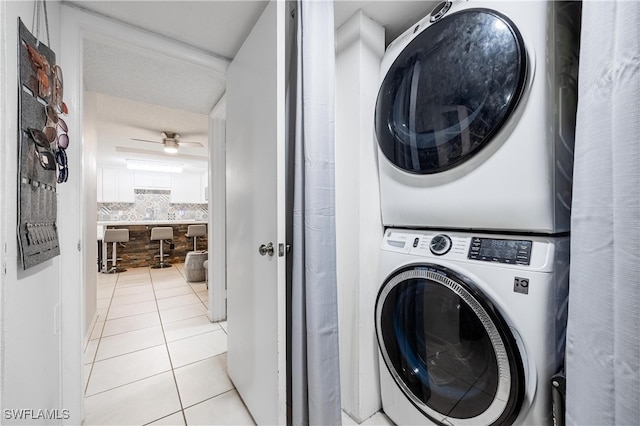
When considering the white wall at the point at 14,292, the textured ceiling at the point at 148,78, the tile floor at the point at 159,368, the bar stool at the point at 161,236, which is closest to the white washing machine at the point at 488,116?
the tile floor at the point at 159,368

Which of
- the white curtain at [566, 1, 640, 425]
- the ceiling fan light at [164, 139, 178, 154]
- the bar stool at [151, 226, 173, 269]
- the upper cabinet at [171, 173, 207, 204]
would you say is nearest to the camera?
the white curtain at [566, 1, 640, 425]

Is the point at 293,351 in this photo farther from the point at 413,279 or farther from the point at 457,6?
the point at 457,6

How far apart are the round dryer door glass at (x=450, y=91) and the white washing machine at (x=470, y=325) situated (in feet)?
1.11

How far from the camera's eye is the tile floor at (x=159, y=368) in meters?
1.28

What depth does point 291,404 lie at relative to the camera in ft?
3.51

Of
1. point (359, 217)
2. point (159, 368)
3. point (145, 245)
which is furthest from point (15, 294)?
point (145, 245)

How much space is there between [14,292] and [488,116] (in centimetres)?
150

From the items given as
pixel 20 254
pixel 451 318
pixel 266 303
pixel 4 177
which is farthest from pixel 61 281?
pixel 451 318

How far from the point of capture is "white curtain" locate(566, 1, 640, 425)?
0.51 metres

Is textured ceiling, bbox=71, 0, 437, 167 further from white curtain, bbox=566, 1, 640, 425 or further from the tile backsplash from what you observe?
the tile backsplash

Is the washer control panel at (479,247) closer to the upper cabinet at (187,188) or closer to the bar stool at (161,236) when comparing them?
the bar stool at (161,236)

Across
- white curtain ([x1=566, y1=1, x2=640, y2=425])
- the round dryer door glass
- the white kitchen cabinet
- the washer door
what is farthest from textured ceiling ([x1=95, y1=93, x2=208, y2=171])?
white curtain ([x1=566, y1=1, x2=640, y2=425])

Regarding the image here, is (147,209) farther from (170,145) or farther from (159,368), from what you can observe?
(159,368)

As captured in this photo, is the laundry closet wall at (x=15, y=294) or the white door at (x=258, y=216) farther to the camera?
the white door at (x=258, y=216)
